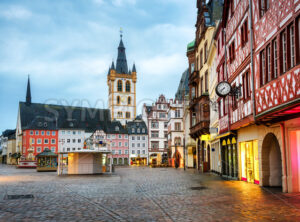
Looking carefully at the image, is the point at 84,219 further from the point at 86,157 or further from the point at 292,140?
the point at 86,157

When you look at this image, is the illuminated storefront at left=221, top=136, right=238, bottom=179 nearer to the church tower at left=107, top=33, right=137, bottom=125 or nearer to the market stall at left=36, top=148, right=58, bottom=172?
the market stall at left=36, top=148, right=58, bottom=172

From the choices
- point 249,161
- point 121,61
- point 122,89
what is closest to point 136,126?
point 122,89

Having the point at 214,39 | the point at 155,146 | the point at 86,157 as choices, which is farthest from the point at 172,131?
the point at 214,39

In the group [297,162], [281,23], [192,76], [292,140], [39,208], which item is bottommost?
[39,208]

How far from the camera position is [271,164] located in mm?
16766

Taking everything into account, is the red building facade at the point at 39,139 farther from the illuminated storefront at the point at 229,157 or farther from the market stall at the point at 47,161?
the illuminated storefront at the point at 229,157

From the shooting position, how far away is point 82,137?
97.7m

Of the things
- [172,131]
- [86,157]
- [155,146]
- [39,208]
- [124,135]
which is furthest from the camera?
[124,135]

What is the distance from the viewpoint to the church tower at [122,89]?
401ft

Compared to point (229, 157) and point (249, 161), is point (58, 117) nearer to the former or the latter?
point (229, 157)

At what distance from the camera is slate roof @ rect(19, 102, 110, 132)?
312 feet

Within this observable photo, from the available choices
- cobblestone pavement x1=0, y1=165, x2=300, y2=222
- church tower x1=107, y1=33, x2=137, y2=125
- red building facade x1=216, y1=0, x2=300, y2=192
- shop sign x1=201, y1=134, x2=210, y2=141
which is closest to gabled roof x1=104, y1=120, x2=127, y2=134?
church tower x1=107, y1=33, x2=137, y2=125

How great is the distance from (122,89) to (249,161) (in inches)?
4330

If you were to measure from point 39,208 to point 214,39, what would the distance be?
66.0 feet
